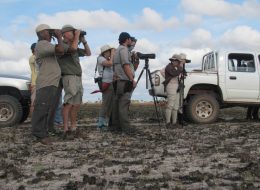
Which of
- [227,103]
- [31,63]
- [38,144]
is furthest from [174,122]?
[38,144]

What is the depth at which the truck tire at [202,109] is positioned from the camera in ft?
40.6

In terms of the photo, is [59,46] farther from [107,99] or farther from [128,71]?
[107,99]

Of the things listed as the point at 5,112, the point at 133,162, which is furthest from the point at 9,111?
the point at 133,162

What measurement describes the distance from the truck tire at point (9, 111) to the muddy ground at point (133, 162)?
93.4 inches

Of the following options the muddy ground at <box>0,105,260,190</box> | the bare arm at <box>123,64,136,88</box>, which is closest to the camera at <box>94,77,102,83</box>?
the bare arm at <box>123,64,136,88</box>

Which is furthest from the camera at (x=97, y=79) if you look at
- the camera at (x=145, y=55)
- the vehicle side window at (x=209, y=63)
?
the vehicle side window at (x=209, y=63)

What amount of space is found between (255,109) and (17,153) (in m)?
8.62

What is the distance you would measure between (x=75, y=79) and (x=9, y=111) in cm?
355

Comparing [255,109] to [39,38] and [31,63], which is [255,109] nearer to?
[31,63]

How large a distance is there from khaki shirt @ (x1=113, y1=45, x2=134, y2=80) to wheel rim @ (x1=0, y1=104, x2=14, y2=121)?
11.1 ft

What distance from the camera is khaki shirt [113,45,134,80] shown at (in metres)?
8.96

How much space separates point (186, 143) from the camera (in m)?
7.82

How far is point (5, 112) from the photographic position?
37.7ft

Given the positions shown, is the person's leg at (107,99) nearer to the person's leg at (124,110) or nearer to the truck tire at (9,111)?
the person's leg at (124,110)
